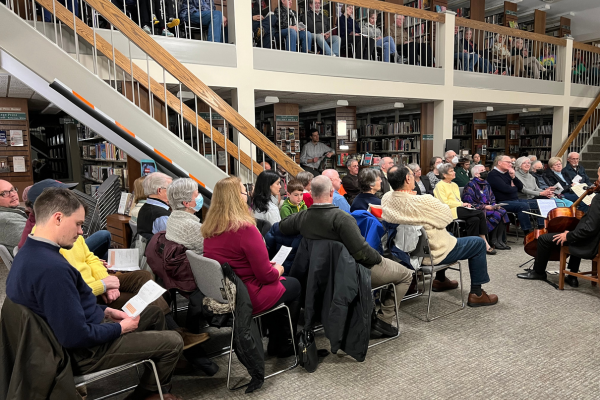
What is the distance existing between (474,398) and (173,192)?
2172mm

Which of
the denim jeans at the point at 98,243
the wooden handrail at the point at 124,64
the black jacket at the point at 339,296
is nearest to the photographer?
the black jacket at the point at 339,296

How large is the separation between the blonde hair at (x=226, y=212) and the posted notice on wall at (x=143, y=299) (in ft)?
1.75

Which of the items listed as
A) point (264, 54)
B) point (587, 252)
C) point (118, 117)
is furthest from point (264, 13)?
point (587, 252)

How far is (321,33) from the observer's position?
7.35 meters

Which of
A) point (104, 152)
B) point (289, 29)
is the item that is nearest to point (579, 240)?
point (289, 29)

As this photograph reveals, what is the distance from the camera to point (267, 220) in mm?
3605

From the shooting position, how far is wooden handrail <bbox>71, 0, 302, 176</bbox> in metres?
3.97

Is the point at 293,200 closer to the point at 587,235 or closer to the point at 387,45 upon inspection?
the point at 587,235

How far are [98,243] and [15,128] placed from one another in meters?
5.44

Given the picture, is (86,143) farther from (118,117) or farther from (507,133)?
(507,133)

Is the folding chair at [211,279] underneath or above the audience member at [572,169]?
underneath

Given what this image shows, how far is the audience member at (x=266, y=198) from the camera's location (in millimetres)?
3656

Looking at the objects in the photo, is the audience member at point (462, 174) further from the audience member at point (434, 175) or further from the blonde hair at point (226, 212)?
the blonde hair at point (226, 212)

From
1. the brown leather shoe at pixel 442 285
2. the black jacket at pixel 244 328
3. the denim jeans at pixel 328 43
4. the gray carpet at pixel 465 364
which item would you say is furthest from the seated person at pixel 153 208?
the denim jeans at pixel 328 43
